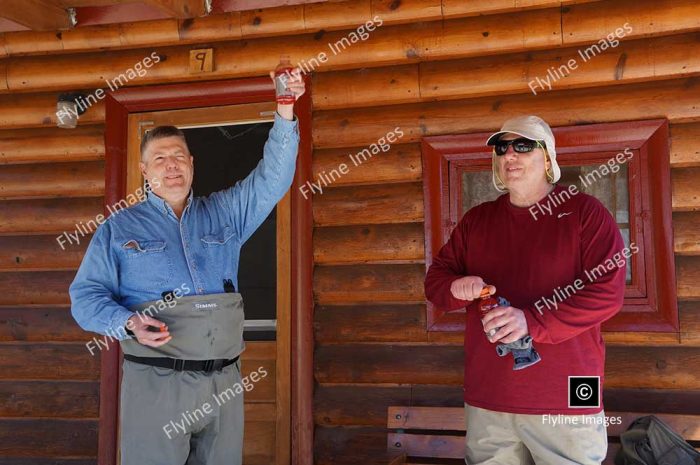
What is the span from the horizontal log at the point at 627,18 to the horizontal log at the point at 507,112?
0.28m

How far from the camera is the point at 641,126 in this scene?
369 centimetres

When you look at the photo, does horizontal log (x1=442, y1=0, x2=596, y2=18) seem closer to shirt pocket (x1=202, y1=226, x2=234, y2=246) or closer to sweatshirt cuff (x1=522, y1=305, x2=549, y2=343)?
shirt pocket (x1=202, y1=226, x2=234, y2=246)

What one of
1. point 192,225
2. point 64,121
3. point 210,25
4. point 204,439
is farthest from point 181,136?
point 64,121

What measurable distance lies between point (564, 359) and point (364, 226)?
6.17ft

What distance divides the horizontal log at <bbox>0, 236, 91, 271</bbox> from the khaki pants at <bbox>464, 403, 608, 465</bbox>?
3.01m

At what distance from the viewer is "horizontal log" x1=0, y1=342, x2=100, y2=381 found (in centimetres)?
446

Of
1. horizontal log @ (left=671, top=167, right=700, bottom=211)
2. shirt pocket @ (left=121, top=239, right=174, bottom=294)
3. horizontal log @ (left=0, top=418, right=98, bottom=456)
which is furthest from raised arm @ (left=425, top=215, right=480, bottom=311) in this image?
horizontal log @ (left=0, top=418, right=98, bottom=456)

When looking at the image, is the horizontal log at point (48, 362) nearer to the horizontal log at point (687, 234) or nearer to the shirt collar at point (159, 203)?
the shirt collar at point (159, 203)

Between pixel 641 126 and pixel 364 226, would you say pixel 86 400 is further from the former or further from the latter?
pixel 641 126

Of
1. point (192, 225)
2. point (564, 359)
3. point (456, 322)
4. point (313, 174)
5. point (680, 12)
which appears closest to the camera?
point (564, 359)

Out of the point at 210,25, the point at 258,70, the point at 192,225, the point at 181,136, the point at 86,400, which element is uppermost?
the point at 210,25

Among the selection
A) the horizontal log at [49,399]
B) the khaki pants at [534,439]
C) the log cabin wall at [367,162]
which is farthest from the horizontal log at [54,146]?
the khaki pants at [534,439]

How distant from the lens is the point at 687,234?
11.9 ft

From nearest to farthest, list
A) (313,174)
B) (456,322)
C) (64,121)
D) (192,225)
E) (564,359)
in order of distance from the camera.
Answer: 1. (564,359)
2. (192,225)
3. (456,322)
4. (313,174)
5. (64,121)
